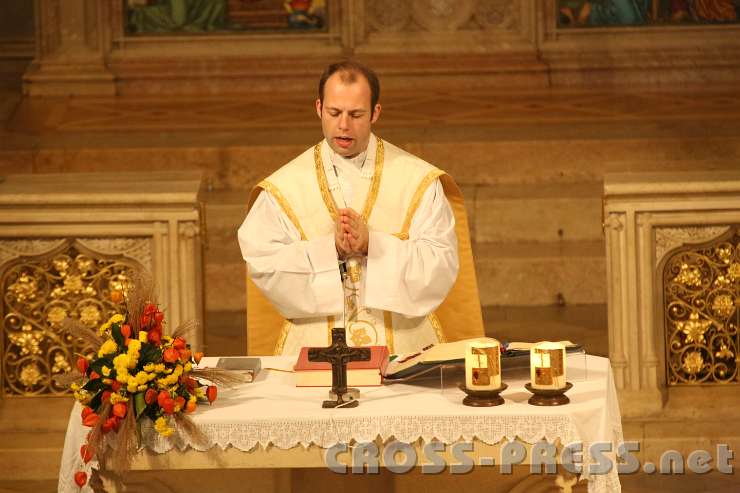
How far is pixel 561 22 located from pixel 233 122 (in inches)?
112

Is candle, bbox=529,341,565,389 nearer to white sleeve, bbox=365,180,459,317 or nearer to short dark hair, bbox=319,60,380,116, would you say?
white sleeve, bbox=365,180,459,317

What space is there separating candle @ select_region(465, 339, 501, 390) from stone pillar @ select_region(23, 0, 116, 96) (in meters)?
8.06

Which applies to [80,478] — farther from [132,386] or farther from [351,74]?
[351,74]

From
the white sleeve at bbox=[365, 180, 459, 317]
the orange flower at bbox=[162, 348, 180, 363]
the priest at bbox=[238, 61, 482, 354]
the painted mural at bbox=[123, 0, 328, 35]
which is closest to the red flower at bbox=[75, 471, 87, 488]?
the orange flower at bbox=[162, 348, 180, 363]

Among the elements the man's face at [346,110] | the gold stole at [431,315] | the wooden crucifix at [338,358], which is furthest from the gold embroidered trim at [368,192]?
the wooden crucifix at [338,358]

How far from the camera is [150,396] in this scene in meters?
3.65

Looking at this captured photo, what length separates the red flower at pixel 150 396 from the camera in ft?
12.0

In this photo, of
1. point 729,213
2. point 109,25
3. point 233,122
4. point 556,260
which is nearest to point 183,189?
point 729,213

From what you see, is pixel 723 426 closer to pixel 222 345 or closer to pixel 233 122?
pixel 222 345

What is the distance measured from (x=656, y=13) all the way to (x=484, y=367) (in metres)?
8.10

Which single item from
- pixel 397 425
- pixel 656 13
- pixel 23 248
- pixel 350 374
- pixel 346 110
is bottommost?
pixel 397 425

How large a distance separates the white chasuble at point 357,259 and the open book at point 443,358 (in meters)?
0.46

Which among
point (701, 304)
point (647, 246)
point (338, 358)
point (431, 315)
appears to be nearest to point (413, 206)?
point (431, 315)

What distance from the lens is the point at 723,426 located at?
235 inches
